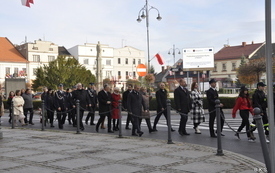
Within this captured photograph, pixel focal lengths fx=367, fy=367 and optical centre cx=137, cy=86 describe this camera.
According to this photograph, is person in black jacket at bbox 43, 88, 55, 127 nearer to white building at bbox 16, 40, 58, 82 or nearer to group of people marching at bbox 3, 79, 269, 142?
group of people marching at bbox 3, 79, 269, 142

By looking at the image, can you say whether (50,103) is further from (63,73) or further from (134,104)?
(63,73)

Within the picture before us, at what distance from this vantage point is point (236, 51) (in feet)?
271

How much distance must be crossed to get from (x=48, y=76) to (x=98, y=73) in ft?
38.2

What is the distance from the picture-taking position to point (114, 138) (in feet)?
36.6

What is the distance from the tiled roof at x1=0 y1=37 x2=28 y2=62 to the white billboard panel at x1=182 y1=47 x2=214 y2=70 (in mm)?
49978

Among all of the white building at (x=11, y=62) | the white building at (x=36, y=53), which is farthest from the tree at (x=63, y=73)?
the white building at (x=36, y=53)

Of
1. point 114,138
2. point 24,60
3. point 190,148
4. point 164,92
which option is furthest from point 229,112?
point 24,60

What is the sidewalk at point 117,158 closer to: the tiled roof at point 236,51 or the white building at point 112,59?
the tiled roof at point 236,51

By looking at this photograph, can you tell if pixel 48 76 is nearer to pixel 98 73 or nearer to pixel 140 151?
pixel 98 73

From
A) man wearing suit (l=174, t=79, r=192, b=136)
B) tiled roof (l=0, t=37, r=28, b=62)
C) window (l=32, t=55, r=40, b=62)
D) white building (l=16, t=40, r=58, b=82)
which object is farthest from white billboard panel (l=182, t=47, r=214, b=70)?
window (l=32, t=55, r=40, b=62)

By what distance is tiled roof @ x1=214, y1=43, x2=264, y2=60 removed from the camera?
79338 millimetres

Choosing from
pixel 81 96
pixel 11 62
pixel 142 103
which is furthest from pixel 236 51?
pixel 142 103

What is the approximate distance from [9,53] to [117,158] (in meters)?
75.0

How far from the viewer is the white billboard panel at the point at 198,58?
115 feet
